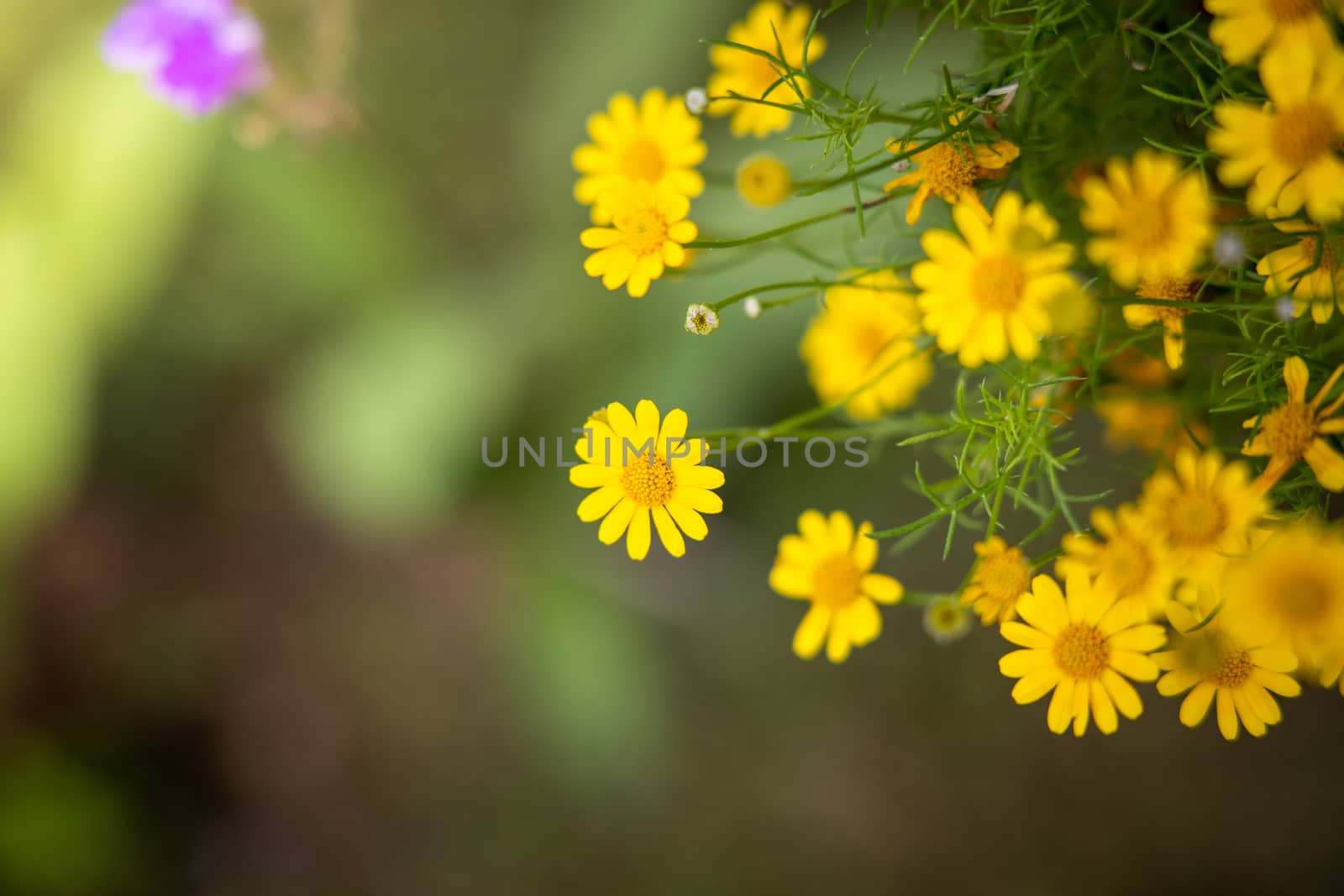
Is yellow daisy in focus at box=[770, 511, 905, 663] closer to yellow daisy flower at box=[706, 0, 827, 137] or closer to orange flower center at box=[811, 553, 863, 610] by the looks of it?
orange flower center at box=[811, 553, 863, 610]

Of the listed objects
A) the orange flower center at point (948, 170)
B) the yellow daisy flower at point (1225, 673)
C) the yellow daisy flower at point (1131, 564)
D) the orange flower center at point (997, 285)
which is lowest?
the yellow daisy flower at point (1225, 673)

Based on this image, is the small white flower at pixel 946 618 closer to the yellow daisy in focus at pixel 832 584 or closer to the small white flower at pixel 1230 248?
the yellow daisy in focus at pixel 832 584

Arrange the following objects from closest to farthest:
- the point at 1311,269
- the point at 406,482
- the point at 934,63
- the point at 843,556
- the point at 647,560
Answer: the point at 1311,269
the point at 843,556
the point at 934,63
the point at 406,482
the point at 647,560

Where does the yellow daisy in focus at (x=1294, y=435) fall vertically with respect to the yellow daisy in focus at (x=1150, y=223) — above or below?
below

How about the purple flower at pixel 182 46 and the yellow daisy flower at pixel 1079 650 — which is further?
the purple flower at pixel 182 46

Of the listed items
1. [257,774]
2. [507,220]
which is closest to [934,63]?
[507,220]

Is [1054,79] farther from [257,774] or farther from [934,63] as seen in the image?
[257,774]

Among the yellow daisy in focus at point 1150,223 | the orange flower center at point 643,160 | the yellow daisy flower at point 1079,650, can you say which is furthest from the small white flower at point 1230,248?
the orange flower center at point 643,160

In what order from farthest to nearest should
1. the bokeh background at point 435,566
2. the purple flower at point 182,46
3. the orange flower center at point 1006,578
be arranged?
1. the bokeh background at point 435,566
2. the purple flower at point 182,46
3. the orange flower center at point 1006,578
